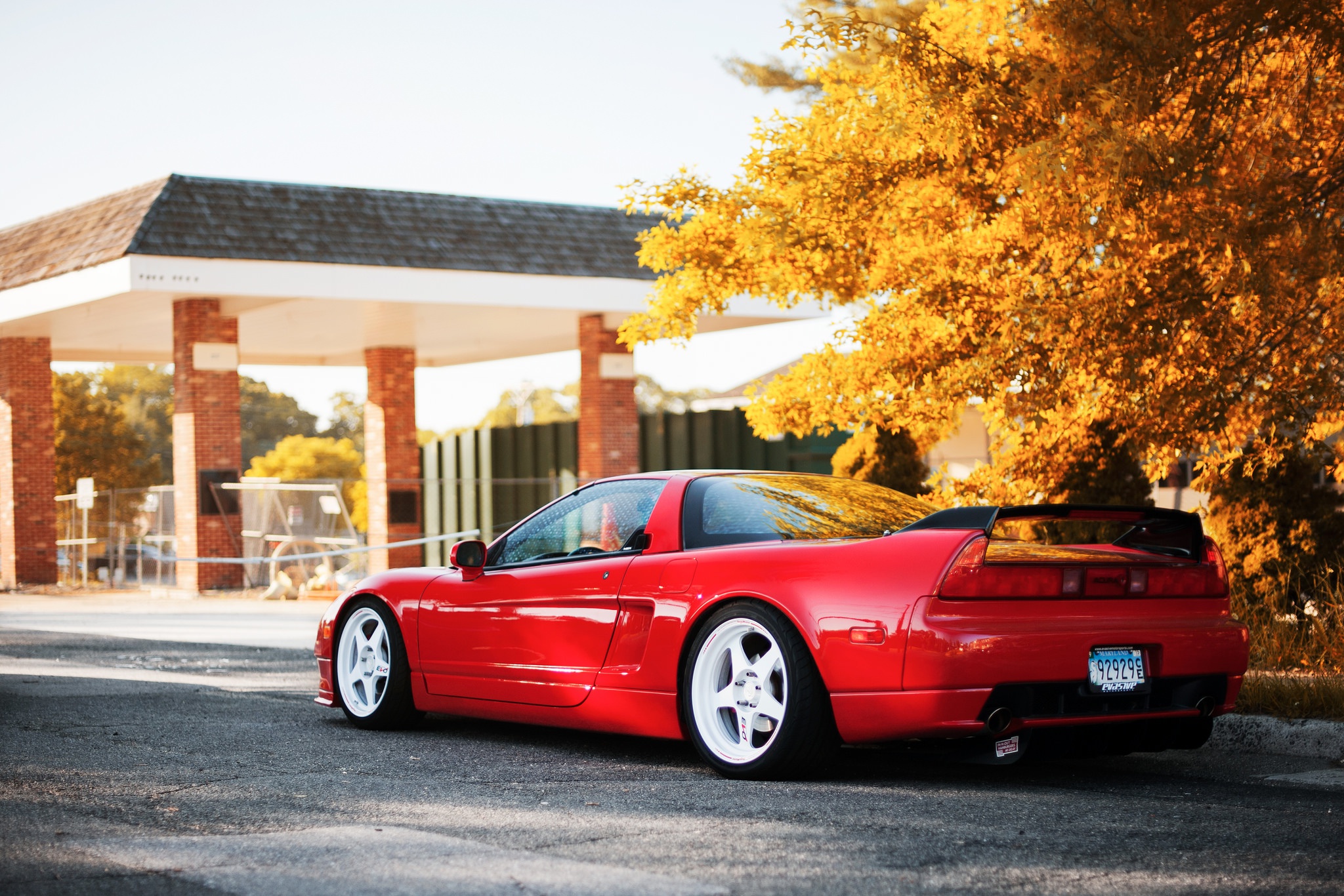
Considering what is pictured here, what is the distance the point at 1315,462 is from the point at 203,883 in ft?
26.2

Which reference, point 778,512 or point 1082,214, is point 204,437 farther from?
point 778,512

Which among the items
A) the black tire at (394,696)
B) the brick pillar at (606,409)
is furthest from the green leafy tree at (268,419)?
Answer: the black tire at (394,696)

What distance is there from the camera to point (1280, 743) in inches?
277

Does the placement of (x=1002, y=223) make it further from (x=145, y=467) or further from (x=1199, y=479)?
(x=145, y=467)

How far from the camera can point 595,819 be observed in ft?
17.1

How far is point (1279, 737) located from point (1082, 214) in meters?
2.86

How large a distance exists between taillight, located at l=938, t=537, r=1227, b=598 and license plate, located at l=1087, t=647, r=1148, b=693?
0.22 metres

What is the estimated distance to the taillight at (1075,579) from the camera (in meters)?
5.56

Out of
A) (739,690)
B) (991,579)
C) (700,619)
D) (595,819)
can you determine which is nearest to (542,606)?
(700,619)

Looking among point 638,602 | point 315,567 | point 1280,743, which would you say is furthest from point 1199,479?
point 315,567

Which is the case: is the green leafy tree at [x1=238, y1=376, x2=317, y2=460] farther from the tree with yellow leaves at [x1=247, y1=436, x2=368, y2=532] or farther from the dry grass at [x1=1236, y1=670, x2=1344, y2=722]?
the dry grass at [x1=1236, y1=670, x2=1344, y2=722]

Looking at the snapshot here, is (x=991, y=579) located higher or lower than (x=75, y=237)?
lower

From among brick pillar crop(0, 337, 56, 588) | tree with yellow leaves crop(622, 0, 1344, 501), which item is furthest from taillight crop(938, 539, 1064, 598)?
brick pillar crop(0, 337, 56, 588)

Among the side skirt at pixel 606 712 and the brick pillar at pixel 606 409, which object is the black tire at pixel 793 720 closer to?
the side skirt at pixel 606 712
